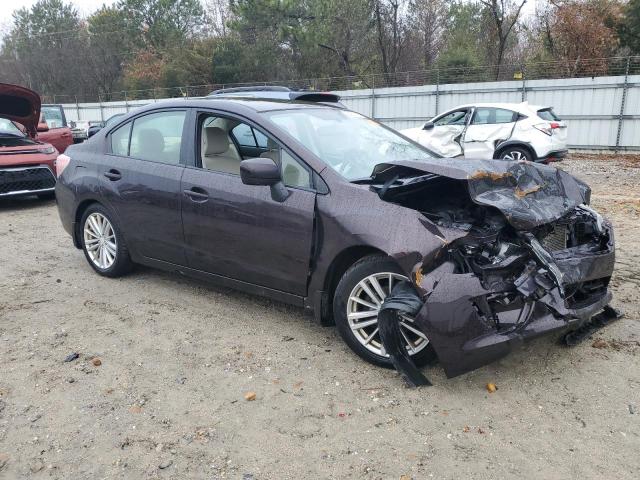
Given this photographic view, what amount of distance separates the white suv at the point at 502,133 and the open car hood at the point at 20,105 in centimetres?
746

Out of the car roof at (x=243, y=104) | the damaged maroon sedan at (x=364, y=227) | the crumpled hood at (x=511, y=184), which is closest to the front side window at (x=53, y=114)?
the damaged maroon sedan at (x=364, y=227)

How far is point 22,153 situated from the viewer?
8.76 metres

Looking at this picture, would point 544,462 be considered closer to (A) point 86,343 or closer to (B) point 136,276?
(A) point 86,343

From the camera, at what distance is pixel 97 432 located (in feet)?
9.18

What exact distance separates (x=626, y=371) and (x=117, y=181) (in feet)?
13.6

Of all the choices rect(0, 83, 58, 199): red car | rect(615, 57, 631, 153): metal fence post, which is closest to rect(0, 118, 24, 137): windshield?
rect(0, 83, 58, 199): red car

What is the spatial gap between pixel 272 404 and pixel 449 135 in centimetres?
1004

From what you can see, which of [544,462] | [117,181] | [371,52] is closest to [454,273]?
[544,462]

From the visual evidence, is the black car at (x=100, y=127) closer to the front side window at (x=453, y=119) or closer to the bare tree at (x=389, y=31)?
the front side window at (x=453, y=119)

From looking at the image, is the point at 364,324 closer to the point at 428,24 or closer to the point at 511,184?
the point at 511,184

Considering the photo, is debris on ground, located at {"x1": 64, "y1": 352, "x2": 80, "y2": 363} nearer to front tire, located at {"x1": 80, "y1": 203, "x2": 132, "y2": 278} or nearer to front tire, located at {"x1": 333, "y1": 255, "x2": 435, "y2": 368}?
front tire, located at {"x1": 80, "y1": 203, "x2": 132, "y2": 278}

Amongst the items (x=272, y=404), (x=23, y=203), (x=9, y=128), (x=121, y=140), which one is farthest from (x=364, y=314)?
(x=9, y=128)

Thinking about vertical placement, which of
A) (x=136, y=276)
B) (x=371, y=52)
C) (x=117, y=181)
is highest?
(x=371, y=52)

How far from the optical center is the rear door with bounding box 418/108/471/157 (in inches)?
466
